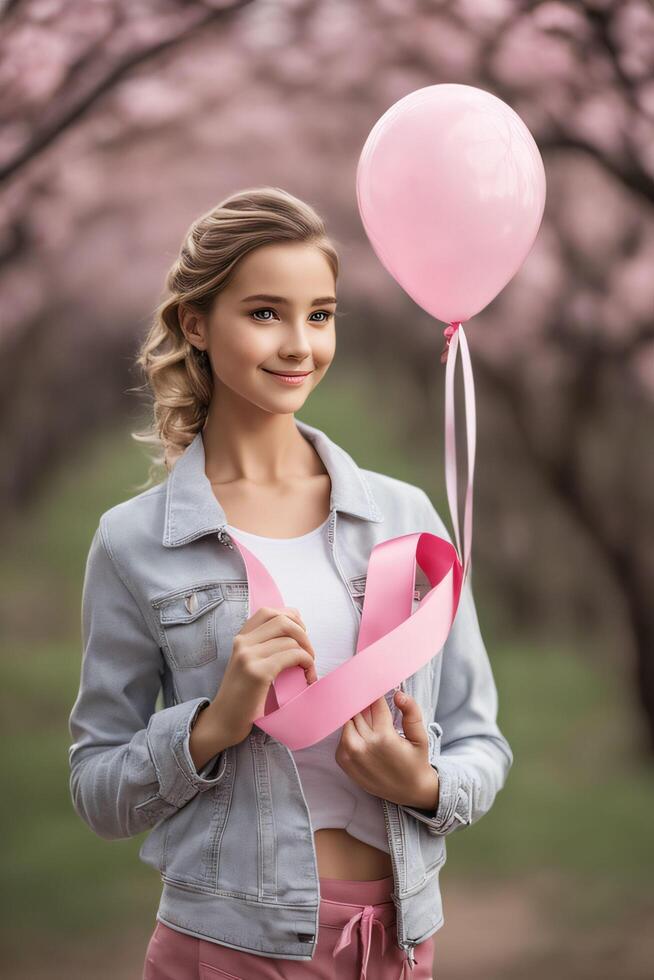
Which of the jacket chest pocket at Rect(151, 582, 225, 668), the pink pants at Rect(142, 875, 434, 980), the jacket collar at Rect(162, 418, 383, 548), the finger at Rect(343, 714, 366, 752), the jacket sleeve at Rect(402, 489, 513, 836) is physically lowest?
the pink pants at Rect(142, 875, 434, 980)

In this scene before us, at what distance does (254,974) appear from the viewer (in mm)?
1447

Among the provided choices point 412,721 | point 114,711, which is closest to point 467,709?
point 412,721

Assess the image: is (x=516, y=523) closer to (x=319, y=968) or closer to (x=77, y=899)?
(x=77, y=899)

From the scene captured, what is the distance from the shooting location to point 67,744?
3.21 metres

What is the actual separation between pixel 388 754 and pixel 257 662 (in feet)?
0.57

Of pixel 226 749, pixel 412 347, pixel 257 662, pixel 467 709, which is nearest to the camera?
pixel 257 662

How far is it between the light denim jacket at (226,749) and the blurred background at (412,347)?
65.5 inches

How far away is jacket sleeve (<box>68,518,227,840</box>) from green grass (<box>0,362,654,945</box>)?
1686 mm

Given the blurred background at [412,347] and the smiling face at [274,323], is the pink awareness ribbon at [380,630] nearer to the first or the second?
the smiling face at [274,323]

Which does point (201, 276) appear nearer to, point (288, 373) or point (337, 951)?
point (288, 373)

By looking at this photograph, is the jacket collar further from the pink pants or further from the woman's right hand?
the pink pants

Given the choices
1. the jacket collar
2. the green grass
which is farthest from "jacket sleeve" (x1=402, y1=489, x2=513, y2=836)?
the green grass

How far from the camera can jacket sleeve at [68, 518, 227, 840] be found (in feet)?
4.89

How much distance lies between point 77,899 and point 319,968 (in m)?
1.83
